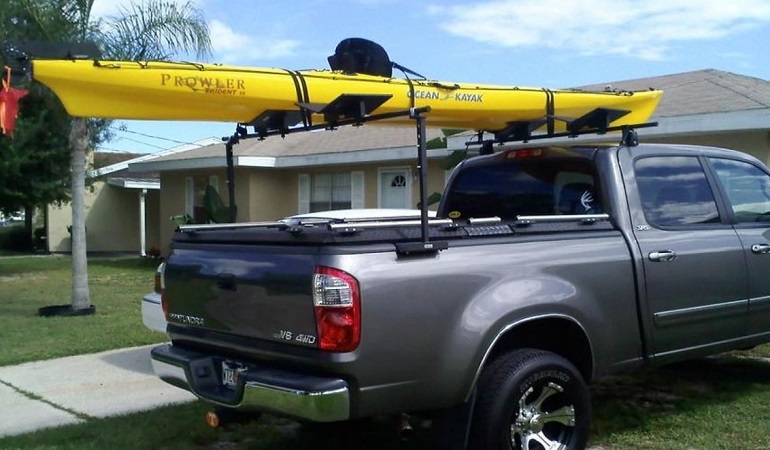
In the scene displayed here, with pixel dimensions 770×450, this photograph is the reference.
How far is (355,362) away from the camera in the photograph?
4137mm

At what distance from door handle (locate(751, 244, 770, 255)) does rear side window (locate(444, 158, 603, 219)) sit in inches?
52.9

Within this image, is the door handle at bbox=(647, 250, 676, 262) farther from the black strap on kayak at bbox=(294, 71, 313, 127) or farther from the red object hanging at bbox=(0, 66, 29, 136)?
the red object hanging at bbox=(0, 66, 29, 136)

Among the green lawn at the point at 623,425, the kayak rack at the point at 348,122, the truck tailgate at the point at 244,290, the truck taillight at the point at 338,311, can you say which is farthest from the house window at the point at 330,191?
the truck taillight at the point at 338,311

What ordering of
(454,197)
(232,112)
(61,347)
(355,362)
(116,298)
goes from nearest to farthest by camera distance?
(355,362), (232,112), (454,197), (61,347), (116,298)

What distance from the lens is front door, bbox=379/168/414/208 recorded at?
17781mm

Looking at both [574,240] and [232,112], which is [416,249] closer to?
[574,240]

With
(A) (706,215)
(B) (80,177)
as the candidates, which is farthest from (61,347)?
(A) (706,215)

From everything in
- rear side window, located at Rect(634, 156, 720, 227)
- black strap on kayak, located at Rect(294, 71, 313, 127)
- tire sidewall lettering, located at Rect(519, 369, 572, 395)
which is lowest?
tire sidewall lettering, located at Rect(519, 369, 572, 395)

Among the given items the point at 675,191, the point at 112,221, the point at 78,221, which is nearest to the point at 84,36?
the point at 78,221

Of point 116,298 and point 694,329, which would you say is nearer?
point 694,329

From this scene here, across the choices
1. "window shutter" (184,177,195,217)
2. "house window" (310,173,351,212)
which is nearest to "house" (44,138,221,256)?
"window shutter" (184,177,195,217)

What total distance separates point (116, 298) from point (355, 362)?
11599 mm

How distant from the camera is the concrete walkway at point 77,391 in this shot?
6.84 metres

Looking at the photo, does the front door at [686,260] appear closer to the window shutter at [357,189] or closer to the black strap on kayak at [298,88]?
the black strap on kayak at [298,88]
